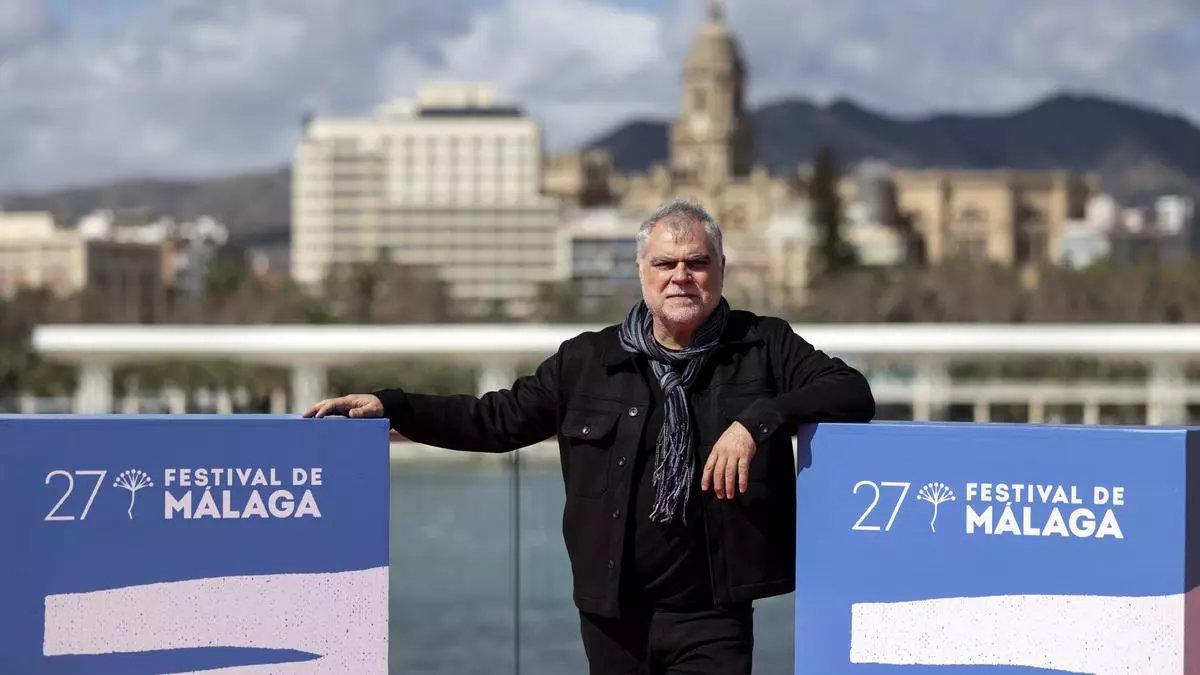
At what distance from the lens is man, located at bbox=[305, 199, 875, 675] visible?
14.2ft

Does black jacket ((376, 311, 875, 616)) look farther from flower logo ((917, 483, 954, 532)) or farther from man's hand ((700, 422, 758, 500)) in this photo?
flower logo ((917, 483, 954, 532))

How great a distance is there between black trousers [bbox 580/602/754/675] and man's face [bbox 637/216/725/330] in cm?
54

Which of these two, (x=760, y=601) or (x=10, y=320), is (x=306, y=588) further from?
(x=10, y=320)

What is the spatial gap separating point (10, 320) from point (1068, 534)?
93031 mm

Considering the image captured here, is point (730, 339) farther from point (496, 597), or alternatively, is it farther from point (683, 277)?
point (496, 597)

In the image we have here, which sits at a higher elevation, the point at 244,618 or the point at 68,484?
the point at 68,484

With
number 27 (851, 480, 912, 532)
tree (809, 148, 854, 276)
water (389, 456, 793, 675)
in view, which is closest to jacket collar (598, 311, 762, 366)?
number 27 (851, 480, 912, 532)

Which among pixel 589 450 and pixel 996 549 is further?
pixel 589 450

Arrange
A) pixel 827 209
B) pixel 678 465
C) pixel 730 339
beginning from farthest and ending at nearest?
pixel 827 209, pixel 730 339, pixel 678 465

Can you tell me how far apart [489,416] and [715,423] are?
507mm

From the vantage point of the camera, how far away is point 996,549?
4.14 meters

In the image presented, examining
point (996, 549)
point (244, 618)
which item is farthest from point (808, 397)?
point (244, 618)

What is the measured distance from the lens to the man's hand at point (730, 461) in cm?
417

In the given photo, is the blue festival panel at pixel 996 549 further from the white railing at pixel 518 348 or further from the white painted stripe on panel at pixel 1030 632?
the white railing at pixel 518 348
